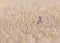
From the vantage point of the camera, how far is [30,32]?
3.18 meters

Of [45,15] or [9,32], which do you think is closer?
[9,32]

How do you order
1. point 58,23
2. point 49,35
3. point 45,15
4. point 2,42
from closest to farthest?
point 2,42 → point 49,35 → point 58,23 → point 45,15

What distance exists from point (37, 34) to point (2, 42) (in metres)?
0.49

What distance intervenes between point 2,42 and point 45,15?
153cm

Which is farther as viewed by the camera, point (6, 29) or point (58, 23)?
point (58, 23)

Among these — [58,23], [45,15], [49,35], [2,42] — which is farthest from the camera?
[45,15]

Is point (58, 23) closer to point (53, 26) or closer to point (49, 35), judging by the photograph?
point (53, 26)

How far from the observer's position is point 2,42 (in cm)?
292

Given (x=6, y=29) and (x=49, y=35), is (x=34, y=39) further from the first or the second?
(x=6, y=29)

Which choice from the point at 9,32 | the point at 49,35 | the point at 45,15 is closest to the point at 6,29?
the point at 9,32

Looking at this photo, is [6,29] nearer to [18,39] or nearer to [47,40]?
[18,39]

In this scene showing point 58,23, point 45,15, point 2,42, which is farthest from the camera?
point 45,15

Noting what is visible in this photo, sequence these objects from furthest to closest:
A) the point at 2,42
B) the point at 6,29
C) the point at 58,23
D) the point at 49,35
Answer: the point at 58,23 < the point at 6,29 < the point at 49,35 < the point at 2,42

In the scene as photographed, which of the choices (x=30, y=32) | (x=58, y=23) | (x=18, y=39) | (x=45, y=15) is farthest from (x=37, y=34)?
(x=45, y=15)
